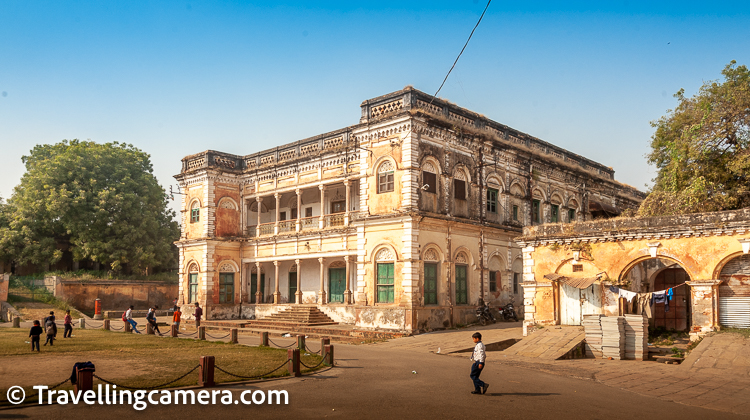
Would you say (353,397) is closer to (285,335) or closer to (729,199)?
(285,335)

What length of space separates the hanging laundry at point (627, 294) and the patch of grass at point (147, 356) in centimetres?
934

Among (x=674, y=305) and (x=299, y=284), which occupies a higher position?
(x=299, y=284)

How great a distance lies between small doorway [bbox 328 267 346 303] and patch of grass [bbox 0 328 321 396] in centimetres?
871

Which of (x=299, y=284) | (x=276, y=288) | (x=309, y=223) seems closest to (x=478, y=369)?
(x=299, y=284)

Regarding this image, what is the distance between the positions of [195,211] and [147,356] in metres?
16.8

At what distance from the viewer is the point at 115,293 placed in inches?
1451

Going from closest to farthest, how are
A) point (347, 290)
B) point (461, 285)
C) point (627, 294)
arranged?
point (627, 294) → point (461, 285) → point (347, 290)

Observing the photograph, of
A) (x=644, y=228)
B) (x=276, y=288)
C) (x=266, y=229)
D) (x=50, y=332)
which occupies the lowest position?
(x=50, y=332)

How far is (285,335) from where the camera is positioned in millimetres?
22844

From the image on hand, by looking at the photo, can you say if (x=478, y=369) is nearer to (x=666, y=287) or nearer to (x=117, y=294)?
(x=666, y=287)

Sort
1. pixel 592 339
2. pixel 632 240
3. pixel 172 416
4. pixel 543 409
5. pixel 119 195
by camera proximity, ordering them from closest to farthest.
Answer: pixel 172 416 → pixel 543 409 → pixel 592 339 → pixel 632 240 → pixel 119 195

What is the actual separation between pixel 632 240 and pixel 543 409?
9.94 metres

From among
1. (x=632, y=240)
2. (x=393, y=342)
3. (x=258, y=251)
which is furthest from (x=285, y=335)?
(x=632, y=240)

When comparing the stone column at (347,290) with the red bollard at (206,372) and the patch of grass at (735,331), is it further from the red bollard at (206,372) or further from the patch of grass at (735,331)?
the red bollard at (206,372)
